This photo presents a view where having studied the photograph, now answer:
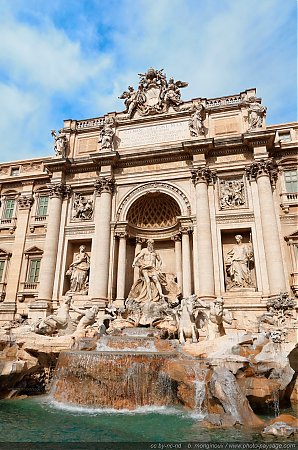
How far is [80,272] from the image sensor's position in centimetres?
1775

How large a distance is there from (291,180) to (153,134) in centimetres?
813

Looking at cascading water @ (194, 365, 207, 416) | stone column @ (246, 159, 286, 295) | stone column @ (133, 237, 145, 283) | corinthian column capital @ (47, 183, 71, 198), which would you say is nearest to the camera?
cascading water @ (194, 365, 207, 416)

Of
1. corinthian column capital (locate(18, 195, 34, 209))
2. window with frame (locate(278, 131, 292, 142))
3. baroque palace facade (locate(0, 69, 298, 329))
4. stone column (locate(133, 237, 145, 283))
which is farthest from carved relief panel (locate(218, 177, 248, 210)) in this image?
corinthian column capital (locate(18, 195, 34, 209))

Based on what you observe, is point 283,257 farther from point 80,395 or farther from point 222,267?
point 80,395

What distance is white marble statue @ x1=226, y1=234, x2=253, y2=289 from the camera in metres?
15.5

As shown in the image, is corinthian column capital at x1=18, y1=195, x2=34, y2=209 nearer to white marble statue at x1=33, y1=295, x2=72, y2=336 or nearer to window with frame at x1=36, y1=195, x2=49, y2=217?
window with frame at x1=36, y1=195, x2=49, y2=217

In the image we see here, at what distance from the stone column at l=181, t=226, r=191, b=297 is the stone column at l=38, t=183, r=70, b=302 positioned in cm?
704

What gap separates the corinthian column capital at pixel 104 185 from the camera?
1829 centimetres

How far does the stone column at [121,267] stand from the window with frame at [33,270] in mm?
5302

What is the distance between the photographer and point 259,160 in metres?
16.6

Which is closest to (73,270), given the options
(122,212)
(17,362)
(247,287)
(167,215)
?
(122,212)

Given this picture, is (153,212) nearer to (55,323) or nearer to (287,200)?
(287,200)

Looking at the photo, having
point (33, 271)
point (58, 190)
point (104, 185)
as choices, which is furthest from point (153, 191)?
point (33, 271)

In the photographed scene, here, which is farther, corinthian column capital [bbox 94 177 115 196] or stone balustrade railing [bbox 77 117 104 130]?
stone balustrade railing [bbox 77 117 104 130]
